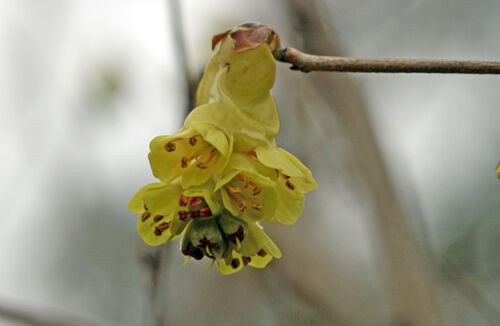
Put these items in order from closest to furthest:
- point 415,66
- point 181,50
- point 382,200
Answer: point 415,66, point 181,50, point 382,200

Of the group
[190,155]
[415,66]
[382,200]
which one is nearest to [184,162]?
[190,155]

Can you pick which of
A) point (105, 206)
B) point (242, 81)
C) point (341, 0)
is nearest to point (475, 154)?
point (341, 0)

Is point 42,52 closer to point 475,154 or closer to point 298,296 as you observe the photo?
point 298,296

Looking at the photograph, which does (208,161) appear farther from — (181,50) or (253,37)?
(181,50)

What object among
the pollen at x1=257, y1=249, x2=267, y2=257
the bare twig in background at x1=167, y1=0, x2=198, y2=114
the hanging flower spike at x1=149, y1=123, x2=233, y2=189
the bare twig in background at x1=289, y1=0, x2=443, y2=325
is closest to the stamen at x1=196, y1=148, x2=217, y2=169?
the hanging flower spike at x1=149, y1=123, x2=233, y2=189

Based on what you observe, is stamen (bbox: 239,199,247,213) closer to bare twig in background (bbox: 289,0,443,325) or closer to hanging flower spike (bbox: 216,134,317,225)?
hanging flower spike (bbox: 216,134,317,225)
